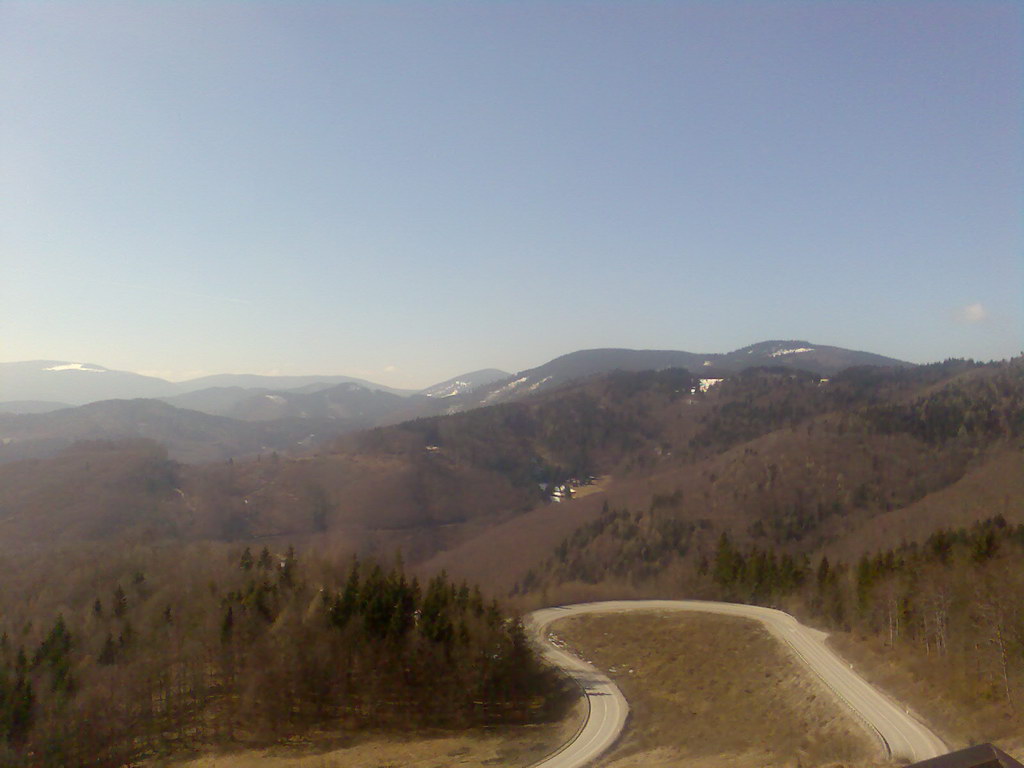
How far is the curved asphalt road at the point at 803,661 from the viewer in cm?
2848

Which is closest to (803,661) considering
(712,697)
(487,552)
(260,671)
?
(712,697)

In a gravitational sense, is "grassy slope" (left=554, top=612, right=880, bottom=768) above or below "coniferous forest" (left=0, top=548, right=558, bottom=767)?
below

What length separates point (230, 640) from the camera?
35.2 metres

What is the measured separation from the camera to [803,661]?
1617 inches

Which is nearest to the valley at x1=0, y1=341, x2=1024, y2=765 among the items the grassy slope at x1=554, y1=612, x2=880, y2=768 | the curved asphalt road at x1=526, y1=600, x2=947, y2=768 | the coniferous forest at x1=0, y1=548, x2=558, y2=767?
the coniferous forest at x1=0, y1=548, x2=558, y2=767

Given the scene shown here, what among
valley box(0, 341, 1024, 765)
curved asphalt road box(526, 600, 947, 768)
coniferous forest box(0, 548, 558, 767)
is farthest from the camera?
valley box(0, 341, 1024, 765)

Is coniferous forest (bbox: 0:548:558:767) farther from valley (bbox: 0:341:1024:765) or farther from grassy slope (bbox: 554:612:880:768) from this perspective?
grassy slope (bbox: 554:612:880:768)

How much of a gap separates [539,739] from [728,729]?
983 centimetres

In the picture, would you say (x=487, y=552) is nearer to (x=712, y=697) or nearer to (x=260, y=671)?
(x=712, y=697)

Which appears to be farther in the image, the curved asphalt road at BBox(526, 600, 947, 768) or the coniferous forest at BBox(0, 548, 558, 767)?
the coniferous forest at BBox(0, 548, 558, 767)

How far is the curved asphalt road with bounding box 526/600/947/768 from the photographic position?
28.5 m

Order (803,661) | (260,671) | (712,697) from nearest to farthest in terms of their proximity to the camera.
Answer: (260,671)
(712,697)
(803,661)

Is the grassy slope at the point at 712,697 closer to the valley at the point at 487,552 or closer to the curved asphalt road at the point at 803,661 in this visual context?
the curved asphalt road at the point at 803,661

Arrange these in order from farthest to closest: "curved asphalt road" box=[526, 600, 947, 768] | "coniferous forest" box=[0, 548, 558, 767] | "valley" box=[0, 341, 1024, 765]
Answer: "valley" box=[0, 341, 1024, 765]
"coniferous forest" box=[0, 548, 558, 767]
"curved asphalt road" box=[526, 600, 947, 768]
